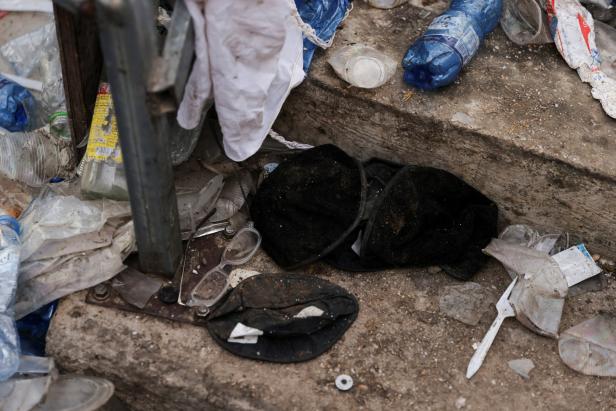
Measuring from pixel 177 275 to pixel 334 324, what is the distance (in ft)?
1.91

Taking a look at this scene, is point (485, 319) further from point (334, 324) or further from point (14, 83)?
point (14, 83)

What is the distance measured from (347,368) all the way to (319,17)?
52.8 inches

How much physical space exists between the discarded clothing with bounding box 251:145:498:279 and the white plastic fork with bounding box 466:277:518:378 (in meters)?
0.14

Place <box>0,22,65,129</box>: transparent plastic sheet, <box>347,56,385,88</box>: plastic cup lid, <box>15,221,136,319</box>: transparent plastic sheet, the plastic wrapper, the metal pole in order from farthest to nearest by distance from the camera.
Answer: <box>0,22,65,129</box>: transparent plastic sheet
the plastic wrapper
<box>347,56,385,88</box>: plastic cup lid
<box>15,221,136,319</box>: transparent plastic sheet
the metal pole

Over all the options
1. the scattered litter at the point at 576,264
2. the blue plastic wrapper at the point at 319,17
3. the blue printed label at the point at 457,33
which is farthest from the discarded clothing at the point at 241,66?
the scattered litter at the point at 576,264

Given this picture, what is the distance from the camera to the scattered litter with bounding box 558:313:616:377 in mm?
2408

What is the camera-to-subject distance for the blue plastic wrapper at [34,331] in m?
2.52

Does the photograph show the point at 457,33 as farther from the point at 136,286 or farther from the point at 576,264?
the point at 136,286

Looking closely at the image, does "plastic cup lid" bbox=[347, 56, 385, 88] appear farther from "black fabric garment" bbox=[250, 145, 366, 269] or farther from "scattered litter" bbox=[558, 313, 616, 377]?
"scattered litter" bbox=[558, 313, 616, 377]

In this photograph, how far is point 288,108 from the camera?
2.78m

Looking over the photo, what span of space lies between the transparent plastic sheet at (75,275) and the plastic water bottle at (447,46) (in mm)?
1179

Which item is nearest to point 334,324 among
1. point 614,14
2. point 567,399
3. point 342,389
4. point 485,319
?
point 342,389

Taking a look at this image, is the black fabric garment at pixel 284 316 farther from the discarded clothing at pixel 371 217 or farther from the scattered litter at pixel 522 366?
the scattered litter at pixel 522 366

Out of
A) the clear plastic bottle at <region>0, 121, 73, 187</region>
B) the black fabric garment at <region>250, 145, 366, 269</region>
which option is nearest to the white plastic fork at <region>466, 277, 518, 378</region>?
the black fabric garment at <region>250, 145, 366, 269</region>
